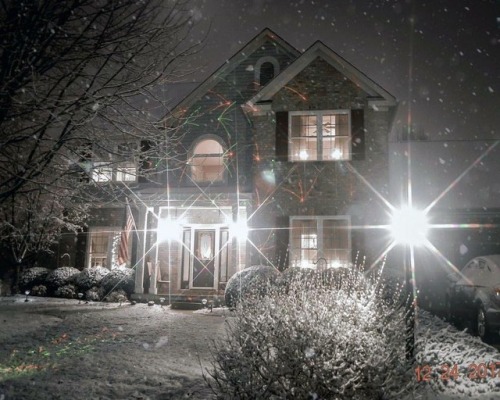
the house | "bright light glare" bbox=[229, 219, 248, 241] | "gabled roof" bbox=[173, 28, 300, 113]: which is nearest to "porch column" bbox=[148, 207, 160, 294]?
the house

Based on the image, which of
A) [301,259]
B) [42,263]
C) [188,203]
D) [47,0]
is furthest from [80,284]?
[47,0]

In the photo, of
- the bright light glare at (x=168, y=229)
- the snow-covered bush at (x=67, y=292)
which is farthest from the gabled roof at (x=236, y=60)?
the snow-covered bush at (x=67, y=292)

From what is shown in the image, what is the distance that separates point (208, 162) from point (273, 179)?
12.5ft

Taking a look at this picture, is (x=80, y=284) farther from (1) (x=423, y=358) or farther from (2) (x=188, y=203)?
(1) (x=423, y=358)

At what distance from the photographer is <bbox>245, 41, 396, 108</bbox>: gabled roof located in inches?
531

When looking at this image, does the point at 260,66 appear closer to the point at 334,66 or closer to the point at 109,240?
the point at 334,66

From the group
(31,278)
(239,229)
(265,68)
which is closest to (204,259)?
(239,229)

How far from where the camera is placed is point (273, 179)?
45.6ft

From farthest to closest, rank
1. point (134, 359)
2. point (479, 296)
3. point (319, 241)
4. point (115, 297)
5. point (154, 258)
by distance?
point (154, 258)
point (115, 297)
point (319, 241)
point (479, 296)
point (134, 359)

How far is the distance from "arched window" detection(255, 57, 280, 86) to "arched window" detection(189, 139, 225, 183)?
3024 mm

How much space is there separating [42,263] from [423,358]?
639 inches

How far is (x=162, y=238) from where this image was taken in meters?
15.6

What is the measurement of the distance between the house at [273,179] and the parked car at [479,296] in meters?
2.88

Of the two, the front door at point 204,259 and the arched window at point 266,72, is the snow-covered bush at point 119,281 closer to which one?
the front door at point 204,259
